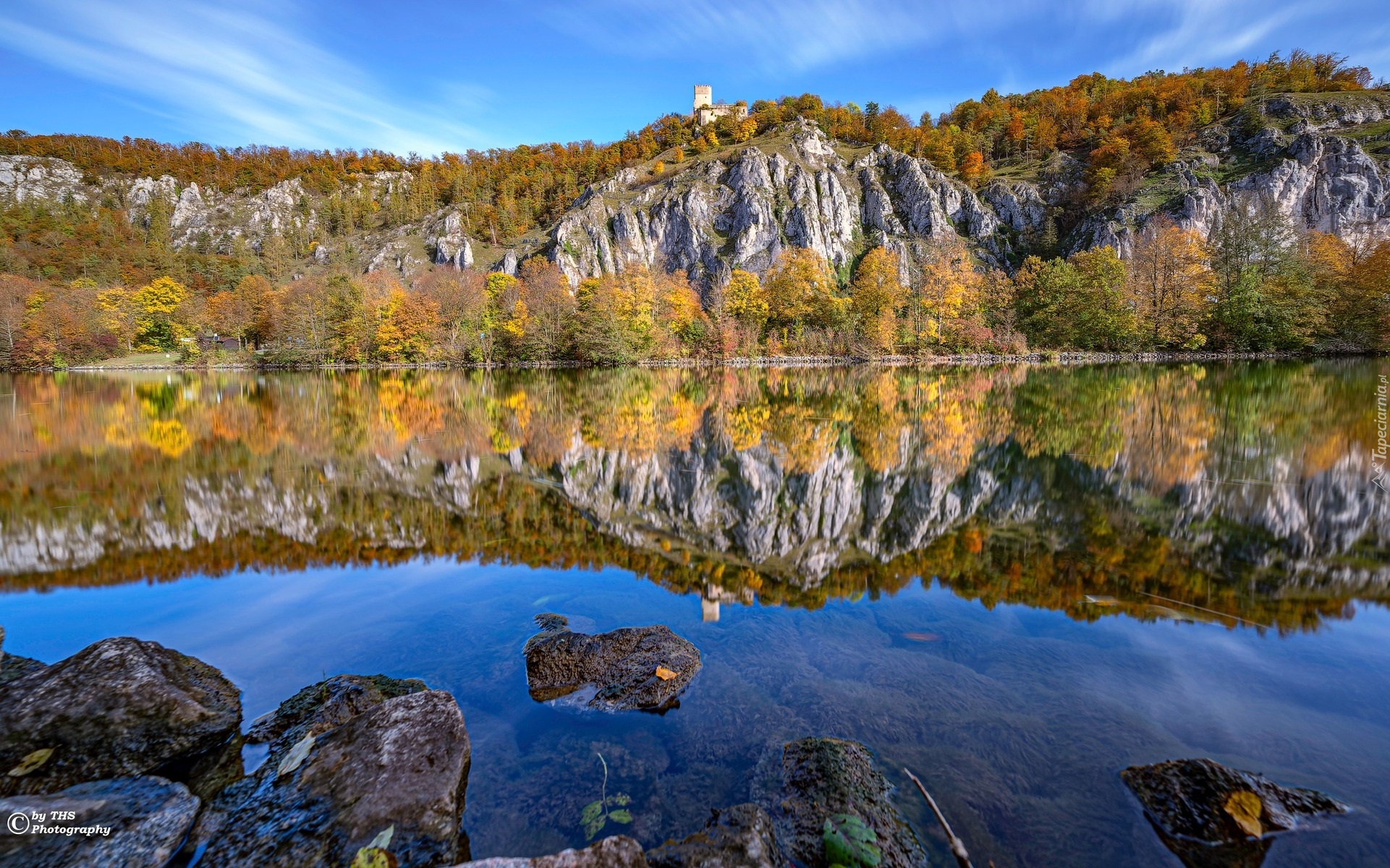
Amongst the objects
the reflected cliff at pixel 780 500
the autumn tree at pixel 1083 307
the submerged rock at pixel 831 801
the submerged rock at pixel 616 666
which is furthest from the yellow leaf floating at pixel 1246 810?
the autumn tree at pixel 1083 307

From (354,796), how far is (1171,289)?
246ft

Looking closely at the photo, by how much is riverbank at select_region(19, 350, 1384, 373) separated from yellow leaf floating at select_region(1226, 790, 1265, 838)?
193 feet

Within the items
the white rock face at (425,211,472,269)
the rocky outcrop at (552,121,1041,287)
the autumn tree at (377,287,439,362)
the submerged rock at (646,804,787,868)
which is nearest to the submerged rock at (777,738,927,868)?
the submerged rock at (646,804,787,868)

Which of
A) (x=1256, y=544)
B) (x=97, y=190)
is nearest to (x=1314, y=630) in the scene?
(x=1256, y=544)

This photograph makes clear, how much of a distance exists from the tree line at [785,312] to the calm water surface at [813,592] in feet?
153

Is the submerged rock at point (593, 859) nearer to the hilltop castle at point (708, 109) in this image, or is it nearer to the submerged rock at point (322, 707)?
the submerged rock at point (322, 707)

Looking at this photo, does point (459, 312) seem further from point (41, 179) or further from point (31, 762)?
point (41, 179)

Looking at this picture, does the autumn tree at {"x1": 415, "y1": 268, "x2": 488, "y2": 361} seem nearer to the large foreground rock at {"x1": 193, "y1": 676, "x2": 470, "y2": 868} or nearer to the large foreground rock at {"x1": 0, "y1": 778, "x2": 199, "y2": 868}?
the large foreground rock at {"x1": 193, "y1": 676, "x2": 470, "y2": 868}

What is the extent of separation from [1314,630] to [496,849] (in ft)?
26.8

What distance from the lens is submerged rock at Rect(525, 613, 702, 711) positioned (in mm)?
5184

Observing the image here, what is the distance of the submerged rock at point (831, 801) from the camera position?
11.1 ft

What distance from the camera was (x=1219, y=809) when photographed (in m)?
3.47
